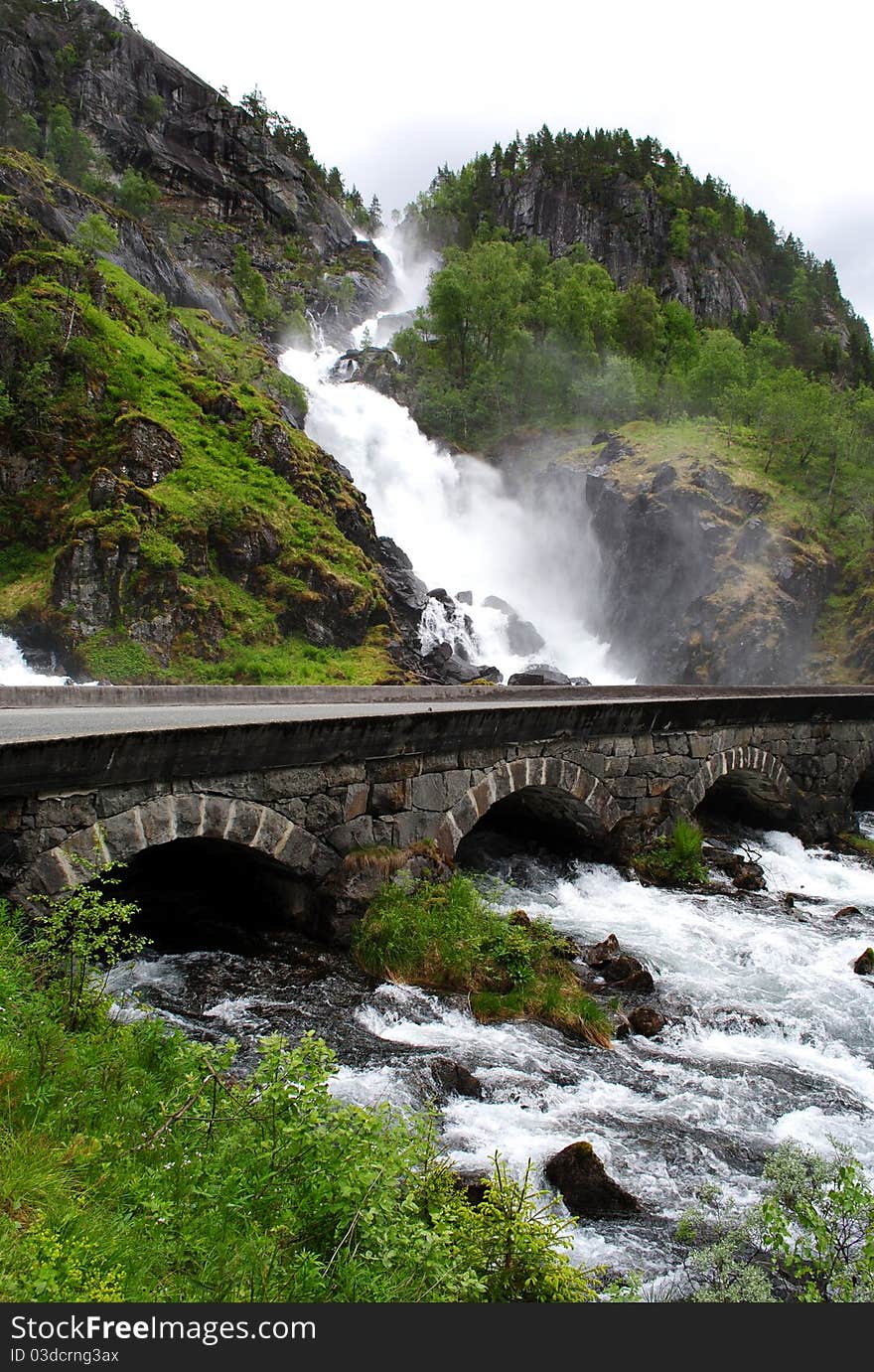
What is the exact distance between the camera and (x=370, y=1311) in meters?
2.43

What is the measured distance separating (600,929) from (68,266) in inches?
1142

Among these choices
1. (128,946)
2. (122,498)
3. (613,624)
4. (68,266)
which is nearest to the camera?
(128,946)

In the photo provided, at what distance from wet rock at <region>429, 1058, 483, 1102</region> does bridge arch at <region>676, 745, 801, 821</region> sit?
8548mm

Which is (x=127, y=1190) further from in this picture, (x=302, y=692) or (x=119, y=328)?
(x=119, y=328)

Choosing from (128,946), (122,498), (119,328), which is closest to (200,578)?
(122,498)

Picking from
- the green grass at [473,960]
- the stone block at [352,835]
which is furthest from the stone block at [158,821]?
the green grass at [473,960]

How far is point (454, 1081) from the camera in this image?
5.86 meters

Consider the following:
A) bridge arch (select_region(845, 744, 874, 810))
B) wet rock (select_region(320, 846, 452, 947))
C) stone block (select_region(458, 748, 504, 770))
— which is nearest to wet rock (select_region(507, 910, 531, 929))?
wet rock (select_region(320, 846, 452, 947))

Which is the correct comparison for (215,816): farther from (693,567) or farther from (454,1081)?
(693,567)

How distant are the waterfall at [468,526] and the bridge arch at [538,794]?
23.5 meters

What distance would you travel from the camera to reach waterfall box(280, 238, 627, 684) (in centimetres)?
3966

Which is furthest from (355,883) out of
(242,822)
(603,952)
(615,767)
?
(615,767)

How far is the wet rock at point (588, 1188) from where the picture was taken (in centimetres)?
476

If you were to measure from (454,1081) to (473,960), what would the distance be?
192 centimetres
